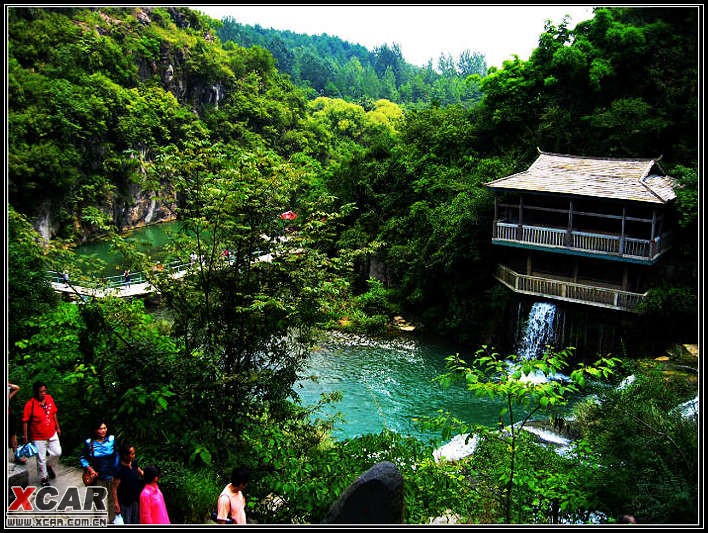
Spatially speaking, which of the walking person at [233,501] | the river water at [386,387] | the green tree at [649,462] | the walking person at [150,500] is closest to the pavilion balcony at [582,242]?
the river water at [386,387]

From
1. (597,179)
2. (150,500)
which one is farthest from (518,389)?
(597,179)

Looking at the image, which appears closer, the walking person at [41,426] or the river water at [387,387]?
the walking person at [41,426]

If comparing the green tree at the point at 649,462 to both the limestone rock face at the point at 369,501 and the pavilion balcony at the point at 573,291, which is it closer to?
the limestone rock face at the point at 369,501

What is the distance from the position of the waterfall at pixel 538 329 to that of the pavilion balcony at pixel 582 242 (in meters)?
1.73

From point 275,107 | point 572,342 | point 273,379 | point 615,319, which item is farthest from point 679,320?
point 275,107

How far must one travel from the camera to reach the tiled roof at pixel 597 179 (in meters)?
15.0

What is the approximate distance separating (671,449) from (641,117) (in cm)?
1519

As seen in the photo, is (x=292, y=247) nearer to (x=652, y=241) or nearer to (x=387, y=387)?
(x=387, y=387)

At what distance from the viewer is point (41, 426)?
614cm

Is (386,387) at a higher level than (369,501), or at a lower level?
lower

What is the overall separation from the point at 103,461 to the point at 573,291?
44.0ft

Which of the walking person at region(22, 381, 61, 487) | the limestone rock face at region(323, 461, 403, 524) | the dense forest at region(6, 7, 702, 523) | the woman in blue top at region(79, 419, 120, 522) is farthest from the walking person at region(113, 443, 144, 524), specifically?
the limestone rock face at region(323, 461, 403, 524)

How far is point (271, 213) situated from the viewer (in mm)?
7285

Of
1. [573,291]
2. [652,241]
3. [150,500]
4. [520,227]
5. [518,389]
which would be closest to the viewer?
[150,500]
